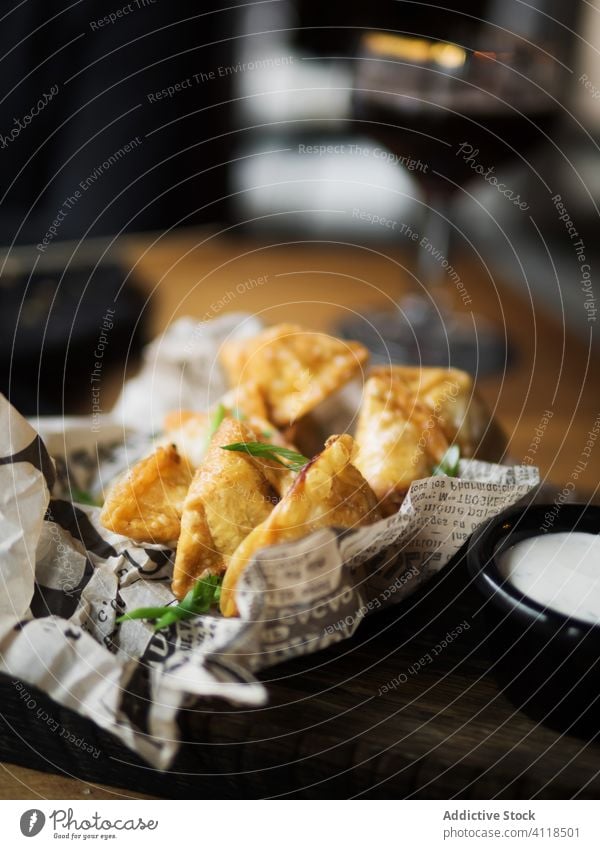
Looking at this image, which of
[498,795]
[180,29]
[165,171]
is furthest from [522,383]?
[180,29]

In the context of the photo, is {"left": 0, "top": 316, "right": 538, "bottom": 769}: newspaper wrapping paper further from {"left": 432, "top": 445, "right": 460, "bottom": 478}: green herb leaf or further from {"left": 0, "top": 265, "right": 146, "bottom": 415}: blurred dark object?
{"left": 0, "top": 265, "right": 146, "bottom": 415}: blurred dark object

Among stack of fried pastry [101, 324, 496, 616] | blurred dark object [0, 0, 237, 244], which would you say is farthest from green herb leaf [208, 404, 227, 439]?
blurred dark object [0, 0, 237, 244]

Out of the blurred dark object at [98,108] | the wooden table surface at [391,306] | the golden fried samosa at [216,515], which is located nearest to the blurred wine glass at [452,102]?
the wooden table surface at [391,306]

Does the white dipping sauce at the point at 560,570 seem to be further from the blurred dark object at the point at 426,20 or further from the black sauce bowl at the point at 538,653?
the blurred dark object at the point at 426,20

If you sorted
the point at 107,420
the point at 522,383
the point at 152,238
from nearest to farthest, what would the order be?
the point at 107,420 < the point at 522,383 < the point at 152,238

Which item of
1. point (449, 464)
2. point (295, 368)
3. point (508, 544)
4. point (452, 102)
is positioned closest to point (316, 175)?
point (452, 102)

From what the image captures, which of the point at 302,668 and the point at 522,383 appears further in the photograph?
the point at 522,383

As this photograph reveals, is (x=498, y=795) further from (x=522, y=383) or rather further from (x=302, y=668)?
(x=522, y=383)
